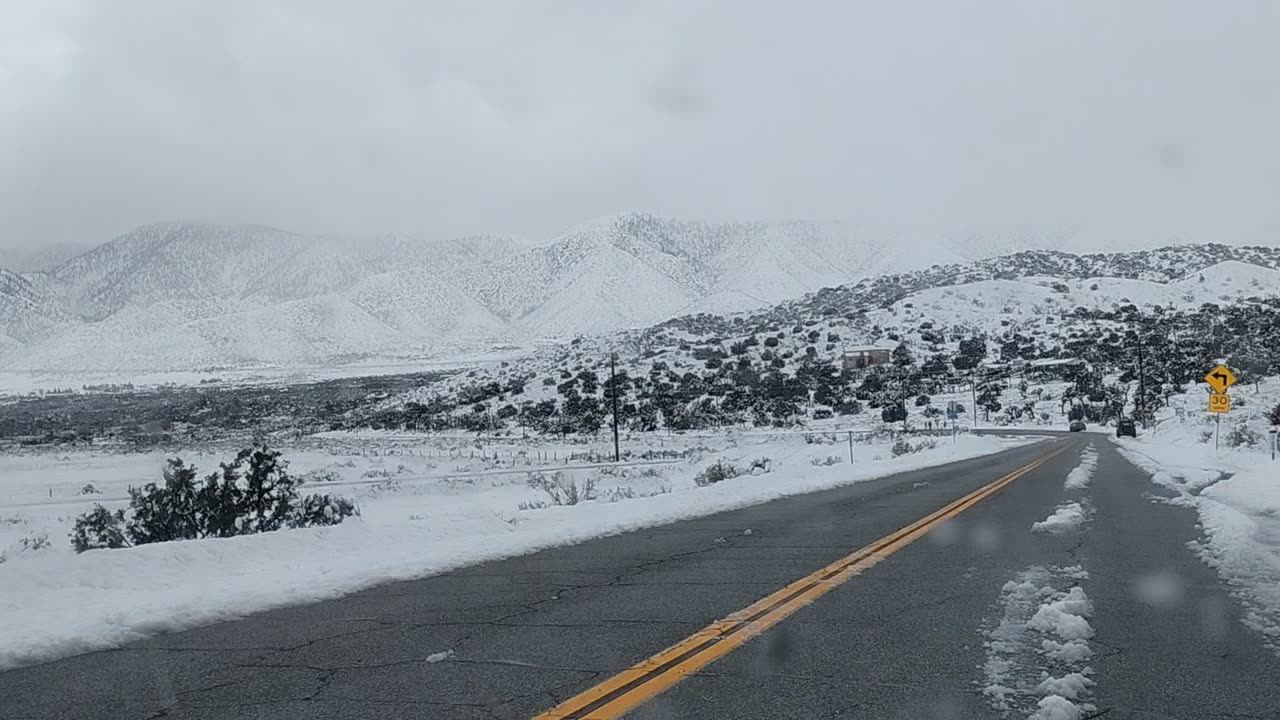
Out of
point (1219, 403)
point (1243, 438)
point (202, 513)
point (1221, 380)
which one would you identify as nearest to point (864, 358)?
point (1243, 438)

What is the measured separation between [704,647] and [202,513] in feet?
45.5

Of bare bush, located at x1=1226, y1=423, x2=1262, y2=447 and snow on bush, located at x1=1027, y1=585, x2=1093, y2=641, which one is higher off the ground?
snow on bush, located at x1=1027, y1=585, x2=1093, y2=641

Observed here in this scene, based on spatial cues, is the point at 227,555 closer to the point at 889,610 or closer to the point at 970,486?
the point at 889,610

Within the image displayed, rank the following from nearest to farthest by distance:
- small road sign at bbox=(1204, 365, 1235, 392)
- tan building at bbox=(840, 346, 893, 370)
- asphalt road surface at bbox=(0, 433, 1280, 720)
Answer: asphalt road surface at bbox=(0, 433, 1280, 720) → small road sign at bbox=(1204, 365, 1235, 392) → tan building at bbox=(840, 346, 893, 370)

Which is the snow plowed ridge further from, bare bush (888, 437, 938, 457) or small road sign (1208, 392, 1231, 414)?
bare bush (888, 437, 938, 457)

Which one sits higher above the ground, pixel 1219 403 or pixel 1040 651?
pixel 1040 651

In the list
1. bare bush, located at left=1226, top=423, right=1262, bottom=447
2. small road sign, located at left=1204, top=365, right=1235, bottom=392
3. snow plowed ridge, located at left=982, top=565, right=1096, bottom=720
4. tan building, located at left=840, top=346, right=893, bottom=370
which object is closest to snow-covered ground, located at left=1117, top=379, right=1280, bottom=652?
bare bush, located at left=1226, top=423, right=1262, bottom=447

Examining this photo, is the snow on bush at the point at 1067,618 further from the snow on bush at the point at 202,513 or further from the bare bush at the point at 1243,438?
the bare bush at the point at 1243,438

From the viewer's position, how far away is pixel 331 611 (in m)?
8.01

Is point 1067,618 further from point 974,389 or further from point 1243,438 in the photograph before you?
point 974,389

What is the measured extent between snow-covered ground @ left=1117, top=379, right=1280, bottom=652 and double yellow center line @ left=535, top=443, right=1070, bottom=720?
3193mm

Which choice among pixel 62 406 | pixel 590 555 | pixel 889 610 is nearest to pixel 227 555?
pixel 590 555

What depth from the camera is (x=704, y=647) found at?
6457 mm

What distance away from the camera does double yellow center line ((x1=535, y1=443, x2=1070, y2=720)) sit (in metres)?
5.17
